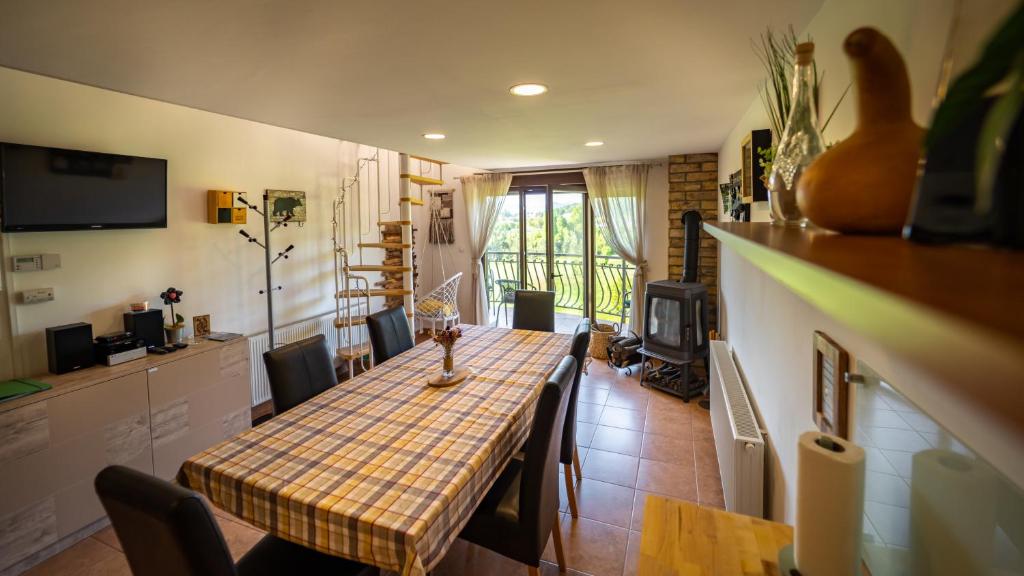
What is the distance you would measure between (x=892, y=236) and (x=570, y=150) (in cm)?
374

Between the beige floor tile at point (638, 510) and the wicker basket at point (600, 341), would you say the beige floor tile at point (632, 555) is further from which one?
the wicker basket at point (600, 341)

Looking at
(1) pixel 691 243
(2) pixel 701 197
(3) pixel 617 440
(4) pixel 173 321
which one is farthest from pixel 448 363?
(2) pixel 701 197

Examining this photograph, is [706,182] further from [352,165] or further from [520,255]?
[352,165]

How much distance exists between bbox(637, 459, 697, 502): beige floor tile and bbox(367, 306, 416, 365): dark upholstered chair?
1790 mm

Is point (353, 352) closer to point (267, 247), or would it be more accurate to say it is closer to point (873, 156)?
point (267, 247)

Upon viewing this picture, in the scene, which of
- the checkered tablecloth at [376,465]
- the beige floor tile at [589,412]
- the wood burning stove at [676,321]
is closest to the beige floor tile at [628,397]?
the beige floor tile at [589,412]

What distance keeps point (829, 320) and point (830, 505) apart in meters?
0.49

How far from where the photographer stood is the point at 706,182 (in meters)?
4.71

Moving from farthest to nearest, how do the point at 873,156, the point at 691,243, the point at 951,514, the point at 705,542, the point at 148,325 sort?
A: the point at 691,243
the point at 148,325
the point at 705,542
the point at 951,514
the point at 873,156

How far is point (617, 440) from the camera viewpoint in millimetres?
3434

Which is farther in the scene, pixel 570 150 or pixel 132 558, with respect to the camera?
pixel 570 150

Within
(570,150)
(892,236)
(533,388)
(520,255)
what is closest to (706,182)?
(570,150)

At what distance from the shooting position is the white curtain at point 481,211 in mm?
5934

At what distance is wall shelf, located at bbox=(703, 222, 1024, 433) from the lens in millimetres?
142
